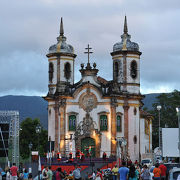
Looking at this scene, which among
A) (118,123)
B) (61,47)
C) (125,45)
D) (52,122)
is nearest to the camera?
(118,123)

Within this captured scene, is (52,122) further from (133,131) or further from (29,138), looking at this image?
(29,138)

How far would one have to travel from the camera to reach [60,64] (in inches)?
2413

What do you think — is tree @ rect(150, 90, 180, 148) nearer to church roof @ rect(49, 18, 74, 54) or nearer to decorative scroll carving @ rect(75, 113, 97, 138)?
church roof @ rect(49, 18, 74, 54)

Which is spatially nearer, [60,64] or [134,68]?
[134,68]

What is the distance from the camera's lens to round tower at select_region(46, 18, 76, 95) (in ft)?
201

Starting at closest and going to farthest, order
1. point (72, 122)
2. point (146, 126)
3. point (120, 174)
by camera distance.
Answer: point (120, 174) < point (72, 122) < point (146, 126)

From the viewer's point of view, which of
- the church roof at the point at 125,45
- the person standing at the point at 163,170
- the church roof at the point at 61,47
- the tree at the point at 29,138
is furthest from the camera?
the tree at the point at 29,138

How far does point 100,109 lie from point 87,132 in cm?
256

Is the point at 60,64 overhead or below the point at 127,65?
overhead

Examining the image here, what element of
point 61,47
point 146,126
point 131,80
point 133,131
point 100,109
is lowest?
point 133,131

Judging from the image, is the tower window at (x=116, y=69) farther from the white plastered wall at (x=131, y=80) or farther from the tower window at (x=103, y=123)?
the tower window at (x=103, y=123)

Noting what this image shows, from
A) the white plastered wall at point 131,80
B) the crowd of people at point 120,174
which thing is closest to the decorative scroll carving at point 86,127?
the white plastered wall at point 131,80

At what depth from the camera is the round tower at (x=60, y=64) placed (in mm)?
61281

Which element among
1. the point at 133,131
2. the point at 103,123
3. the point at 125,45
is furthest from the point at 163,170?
the point at 125,45
